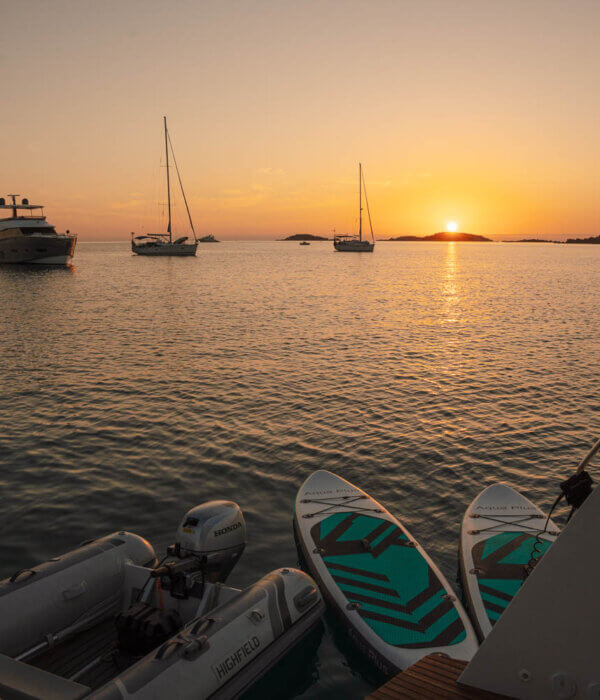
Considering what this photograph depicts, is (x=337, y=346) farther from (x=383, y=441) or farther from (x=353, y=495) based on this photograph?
(x=353, y=495)

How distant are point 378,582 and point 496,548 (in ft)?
7.90

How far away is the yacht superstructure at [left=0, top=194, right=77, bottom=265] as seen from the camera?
281ft

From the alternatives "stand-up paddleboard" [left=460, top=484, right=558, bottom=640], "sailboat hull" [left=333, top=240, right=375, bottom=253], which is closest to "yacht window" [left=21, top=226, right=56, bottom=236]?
"sailboat hull" [left=333, top=240, right=375, bottom=253]

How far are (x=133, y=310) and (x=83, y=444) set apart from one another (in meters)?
29.8

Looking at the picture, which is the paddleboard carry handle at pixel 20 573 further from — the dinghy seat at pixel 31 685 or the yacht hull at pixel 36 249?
the yacht hull at pixel 36 249

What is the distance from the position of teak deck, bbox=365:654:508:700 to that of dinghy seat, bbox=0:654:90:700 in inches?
118

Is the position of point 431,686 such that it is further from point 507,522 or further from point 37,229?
point 37,229

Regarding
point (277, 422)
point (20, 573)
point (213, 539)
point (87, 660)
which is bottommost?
point (87, 660)

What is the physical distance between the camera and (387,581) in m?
8.62

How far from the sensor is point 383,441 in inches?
625

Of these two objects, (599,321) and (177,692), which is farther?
(599,321)

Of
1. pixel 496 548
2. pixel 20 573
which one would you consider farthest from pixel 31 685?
pixel 496 548

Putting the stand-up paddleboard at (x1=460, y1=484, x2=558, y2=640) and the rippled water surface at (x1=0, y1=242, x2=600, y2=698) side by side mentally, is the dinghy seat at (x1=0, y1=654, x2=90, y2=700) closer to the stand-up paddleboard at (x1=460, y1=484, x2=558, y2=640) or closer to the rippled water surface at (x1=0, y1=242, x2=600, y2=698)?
the rippled water surface at (x1=0, y1=242, x2=600, y2=698)

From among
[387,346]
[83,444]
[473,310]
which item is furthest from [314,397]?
[473,310]
